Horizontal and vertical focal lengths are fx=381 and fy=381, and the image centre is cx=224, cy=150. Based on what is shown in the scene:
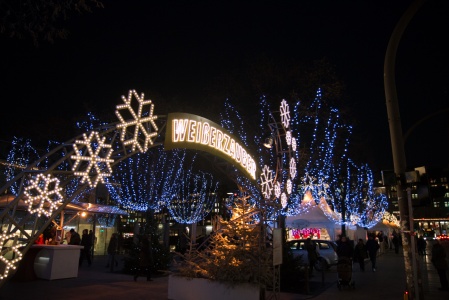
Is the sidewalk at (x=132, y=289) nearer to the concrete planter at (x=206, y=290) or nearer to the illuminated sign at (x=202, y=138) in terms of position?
the concrete planter at (x=206, y=290)

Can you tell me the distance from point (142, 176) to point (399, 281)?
1552 cm

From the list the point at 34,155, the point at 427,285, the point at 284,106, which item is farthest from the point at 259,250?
the point at 34,155

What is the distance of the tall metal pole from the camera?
6.85 meters

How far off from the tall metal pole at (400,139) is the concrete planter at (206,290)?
3156mm

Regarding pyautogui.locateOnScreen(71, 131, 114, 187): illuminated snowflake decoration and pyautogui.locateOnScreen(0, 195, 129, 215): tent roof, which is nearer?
pyautogui.locateOnScreen(71, 131, 114, 187): illuminated snowflake decoration

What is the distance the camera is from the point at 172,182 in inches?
992

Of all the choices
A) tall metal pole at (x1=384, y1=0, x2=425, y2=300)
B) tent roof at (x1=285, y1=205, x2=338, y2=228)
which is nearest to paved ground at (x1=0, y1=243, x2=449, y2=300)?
tall metal pole at (x1=384, y1=0, x2=425, y2=300)

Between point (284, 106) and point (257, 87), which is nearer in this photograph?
point (284, 106)

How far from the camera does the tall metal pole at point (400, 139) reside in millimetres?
6847

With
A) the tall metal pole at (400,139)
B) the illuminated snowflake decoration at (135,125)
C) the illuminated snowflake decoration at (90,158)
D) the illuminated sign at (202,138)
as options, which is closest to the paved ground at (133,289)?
the tall metal pole at (400,139)

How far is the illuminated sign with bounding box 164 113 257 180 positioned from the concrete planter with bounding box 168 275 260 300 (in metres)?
3.14

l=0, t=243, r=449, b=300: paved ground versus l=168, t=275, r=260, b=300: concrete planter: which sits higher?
l=168, t=275, r=260, b=300: concrete planter

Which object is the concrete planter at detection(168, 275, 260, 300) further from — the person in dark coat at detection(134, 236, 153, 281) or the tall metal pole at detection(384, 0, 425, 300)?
the tall metal pole at detection(384, 0, 425, 300)

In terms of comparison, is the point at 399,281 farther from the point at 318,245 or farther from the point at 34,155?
the point at 34,155
